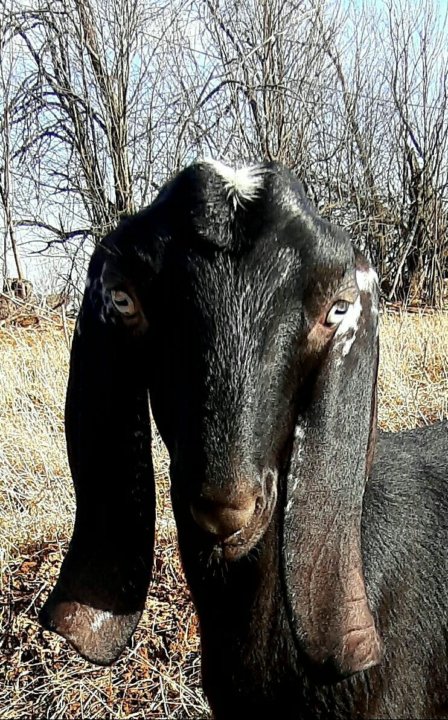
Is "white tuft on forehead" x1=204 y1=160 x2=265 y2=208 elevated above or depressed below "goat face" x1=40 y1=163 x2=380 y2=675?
above

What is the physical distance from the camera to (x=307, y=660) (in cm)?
158

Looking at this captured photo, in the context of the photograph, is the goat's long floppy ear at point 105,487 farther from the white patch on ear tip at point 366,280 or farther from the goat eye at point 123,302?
the white patch on ear tip at point 366,280

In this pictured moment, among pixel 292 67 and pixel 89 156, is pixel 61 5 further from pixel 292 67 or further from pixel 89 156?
pixel 292 67

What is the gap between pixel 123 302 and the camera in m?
1.48

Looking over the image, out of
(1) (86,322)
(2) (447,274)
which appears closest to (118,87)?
(1) (86,322)

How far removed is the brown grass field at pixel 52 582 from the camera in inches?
137

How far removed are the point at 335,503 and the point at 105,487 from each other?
49cm

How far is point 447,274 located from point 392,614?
49.1ft

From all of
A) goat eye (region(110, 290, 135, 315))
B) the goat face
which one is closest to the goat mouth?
the goat face

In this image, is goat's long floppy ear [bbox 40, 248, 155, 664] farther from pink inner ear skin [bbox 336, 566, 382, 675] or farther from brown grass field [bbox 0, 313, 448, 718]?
brown grass field [bbox 0, 313, 448, 718]

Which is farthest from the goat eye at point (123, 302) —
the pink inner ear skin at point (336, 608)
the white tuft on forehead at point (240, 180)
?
the pink inner ear skin at point (336, 608)

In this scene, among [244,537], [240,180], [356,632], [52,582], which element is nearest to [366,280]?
[240,180]

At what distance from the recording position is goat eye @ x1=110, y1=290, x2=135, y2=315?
1475 millimetres

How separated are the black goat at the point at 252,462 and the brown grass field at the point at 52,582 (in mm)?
1811
